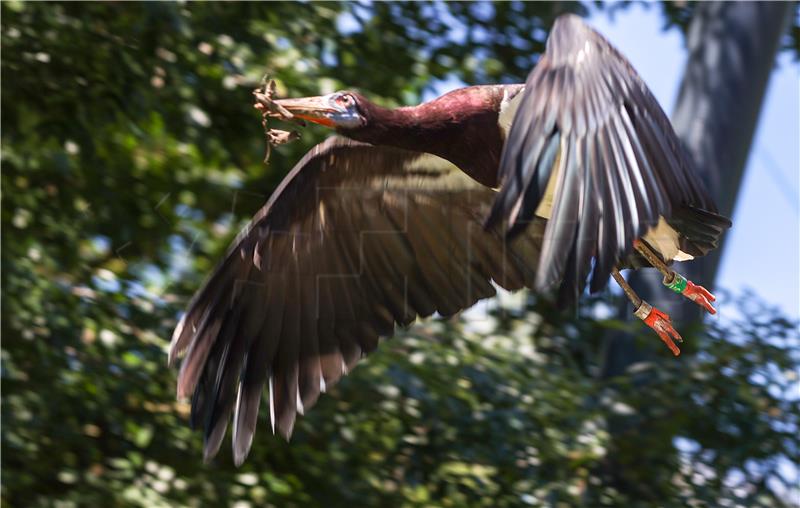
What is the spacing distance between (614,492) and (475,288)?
122 cm

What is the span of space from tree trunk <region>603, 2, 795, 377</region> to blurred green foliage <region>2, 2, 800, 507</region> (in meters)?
0.50

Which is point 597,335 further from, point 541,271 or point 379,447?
point 541,271

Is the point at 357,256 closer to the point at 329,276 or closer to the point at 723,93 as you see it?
the point at 329,276

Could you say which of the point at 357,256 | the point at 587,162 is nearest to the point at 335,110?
the point at 587,162

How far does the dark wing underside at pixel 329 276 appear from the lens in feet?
13.2

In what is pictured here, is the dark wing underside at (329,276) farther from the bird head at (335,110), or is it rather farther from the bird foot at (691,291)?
the bird head at (335,110)

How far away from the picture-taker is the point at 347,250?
421cm

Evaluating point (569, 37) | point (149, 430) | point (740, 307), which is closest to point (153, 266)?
point (149, 430)

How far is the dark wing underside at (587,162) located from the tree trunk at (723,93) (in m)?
2.45

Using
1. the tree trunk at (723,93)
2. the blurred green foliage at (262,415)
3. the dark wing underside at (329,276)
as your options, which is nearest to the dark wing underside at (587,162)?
the dark wing underside at (329,276)

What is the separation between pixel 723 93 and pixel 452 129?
2385mm

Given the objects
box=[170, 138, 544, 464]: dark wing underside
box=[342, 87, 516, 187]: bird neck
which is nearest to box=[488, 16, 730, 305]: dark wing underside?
box=[342, 87, 516, 187]: bird neck

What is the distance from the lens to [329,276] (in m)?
4.21

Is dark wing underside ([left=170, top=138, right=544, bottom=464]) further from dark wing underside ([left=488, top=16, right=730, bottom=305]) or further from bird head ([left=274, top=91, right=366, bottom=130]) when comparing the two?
dark wing underside ([left=488, top=16, right=730, bottom=305])
